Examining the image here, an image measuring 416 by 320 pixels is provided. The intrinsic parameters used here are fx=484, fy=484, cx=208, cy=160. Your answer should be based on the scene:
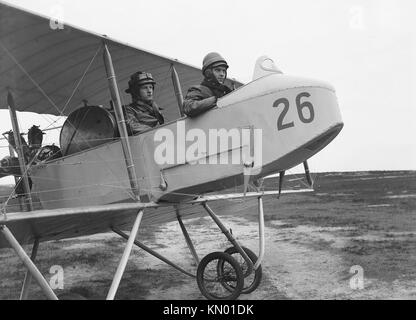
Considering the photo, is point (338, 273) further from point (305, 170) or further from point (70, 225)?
point (70, 225)

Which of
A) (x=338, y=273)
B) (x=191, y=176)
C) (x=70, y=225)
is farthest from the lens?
(x=338, y=273)

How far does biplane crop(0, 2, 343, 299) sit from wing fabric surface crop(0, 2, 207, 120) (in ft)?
0.05

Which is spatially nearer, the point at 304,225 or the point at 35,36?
the point at 35,36

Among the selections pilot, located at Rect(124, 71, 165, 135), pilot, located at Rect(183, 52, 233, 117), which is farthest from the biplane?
pilot, located at Rect(183, 52, 233, 117)

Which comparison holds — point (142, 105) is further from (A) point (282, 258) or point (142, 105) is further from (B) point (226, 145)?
(A) point (282, 258)

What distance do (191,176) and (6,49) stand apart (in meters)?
2.61

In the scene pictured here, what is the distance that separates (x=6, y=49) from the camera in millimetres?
5613

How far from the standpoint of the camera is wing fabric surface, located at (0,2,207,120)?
5.41 m

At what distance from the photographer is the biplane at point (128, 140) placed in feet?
16.2

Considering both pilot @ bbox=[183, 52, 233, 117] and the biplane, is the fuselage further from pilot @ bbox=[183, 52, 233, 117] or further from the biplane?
pilot @ bbox=[183, 52, 233, 117]

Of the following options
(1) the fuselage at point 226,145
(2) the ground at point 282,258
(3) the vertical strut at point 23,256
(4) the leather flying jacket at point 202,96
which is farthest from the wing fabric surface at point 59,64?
(2) the ground at point 282,258

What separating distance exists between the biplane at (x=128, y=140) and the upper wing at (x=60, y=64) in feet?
0.05

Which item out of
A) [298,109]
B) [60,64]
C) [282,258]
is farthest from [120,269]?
[282,258]
